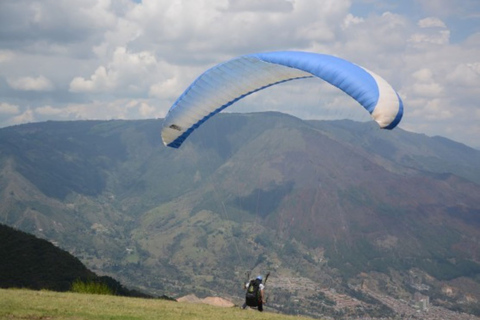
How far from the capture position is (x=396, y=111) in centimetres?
2497

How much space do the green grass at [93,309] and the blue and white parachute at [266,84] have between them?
11533mm

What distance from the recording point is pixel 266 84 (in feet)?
114

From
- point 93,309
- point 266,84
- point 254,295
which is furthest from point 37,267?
point 254,295

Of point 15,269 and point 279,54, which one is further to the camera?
point 15,269

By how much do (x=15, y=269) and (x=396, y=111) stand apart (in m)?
97.2

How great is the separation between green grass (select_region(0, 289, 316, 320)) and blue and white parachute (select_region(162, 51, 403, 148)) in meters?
11.5

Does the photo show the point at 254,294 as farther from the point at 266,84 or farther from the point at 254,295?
the point at 266,84

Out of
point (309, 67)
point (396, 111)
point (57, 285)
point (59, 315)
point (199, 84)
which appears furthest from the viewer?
point (57, 285)

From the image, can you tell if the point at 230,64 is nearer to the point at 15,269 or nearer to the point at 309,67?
the point at 309,67

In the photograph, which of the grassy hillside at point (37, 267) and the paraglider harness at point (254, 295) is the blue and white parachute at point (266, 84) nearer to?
the paraglider harness at point (254, 295)

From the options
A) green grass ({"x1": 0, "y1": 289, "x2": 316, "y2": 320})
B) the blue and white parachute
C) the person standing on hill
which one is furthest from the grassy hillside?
the person standing on hill

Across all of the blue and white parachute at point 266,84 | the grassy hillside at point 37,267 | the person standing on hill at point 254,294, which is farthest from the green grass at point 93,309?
the grassy hillside at point 37,267

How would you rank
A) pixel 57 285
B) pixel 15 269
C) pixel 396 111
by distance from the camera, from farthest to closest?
pixel 15 269, pixel 57 285, pixel 396 111

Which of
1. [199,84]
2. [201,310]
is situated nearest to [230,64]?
[199,84]
